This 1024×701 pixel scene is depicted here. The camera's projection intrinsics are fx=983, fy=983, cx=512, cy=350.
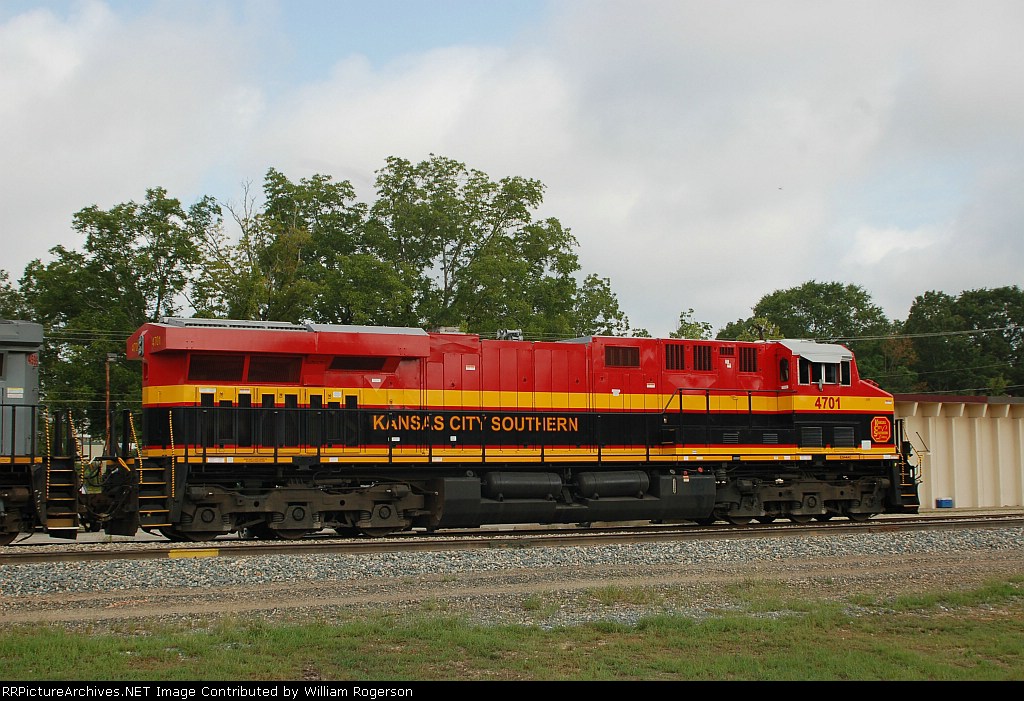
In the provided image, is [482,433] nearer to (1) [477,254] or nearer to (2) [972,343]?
(1) [477,254]

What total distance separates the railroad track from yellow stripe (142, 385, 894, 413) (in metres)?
2.22

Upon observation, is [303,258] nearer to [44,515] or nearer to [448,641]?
[44,515]

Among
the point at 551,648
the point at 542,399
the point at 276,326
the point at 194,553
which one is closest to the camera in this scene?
the point at 551,648

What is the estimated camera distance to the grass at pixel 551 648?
706 centimetres

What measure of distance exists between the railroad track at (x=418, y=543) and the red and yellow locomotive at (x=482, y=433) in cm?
56

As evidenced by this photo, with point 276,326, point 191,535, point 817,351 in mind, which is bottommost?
point 191,535

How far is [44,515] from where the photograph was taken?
1380 cm

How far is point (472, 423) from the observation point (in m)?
17.1

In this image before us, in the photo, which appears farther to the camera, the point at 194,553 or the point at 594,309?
the point at 594,309

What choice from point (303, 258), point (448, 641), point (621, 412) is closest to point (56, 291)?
point (303, 258)

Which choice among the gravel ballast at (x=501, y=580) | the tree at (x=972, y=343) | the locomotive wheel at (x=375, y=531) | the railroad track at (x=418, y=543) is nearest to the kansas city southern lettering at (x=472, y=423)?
the locomotive wheel at (x=375, y=531)

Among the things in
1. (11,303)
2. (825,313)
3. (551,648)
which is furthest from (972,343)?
(551,648)

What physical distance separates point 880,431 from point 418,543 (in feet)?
33.0

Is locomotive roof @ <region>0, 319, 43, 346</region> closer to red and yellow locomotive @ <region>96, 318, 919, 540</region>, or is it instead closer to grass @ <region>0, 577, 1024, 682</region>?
red and yellow locomotive @ <region>96, 318, 919, 540</region>
